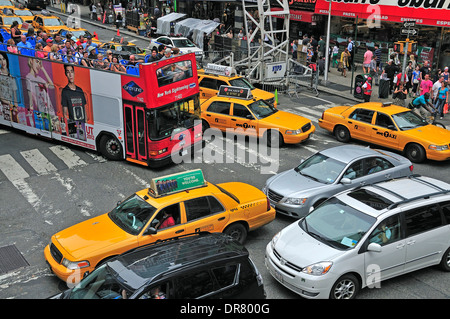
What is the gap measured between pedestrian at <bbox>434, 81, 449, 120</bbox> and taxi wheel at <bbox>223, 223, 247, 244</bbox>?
1364 cm

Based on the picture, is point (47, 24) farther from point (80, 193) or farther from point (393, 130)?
point (393, 130)

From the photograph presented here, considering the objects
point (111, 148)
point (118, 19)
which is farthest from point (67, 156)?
point (118, 19)

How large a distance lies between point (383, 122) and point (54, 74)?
431 inches

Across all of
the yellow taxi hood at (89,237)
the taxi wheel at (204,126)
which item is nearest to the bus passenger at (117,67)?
the taxi wheel at (204,126)

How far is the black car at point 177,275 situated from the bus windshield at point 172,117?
23.1ft

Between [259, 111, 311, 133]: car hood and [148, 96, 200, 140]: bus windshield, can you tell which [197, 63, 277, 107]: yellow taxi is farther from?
[148, 96, 200, 140]: bus windshield

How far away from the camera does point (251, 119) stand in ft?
57.3

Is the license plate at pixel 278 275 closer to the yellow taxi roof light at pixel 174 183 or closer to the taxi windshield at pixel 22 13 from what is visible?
the yellow taxi roof light at pixel 174 183

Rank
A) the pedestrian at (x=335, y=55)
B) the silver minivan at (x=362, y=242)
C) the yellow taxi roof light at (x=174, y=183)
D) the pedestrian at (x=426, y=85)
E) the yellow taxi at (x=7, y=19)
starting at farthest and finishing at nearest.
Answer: the yellow taxi at (x=7, y=19)
the pedestrian at (x=335, y=55)
the pedestrian at (x=426, y=85)
the yellow taxi roof light at (x=174, y=183)
the silver minivan at (x=362, y=242)

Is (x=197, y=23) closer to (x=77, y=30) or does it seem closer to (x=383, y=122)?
(x=77, y=30)

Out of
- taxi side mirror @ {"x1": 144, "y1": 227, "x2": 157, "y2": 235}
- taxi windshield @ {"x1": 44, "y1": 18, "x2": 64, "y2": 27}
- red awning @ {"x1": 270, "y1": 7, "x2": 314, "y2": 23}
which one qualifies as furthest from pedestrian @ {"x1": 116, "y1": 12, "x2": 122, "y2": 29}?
taxi side mirror @ {"x1": 144, "y1": 227, "x2": 157, "y2": 235}

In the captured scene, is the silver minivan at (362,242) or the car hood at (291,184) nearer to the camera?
the silver minivan at (362,242)

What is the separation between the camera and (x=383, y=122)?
655 inches

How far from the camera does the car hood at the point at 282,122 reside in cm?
1702
